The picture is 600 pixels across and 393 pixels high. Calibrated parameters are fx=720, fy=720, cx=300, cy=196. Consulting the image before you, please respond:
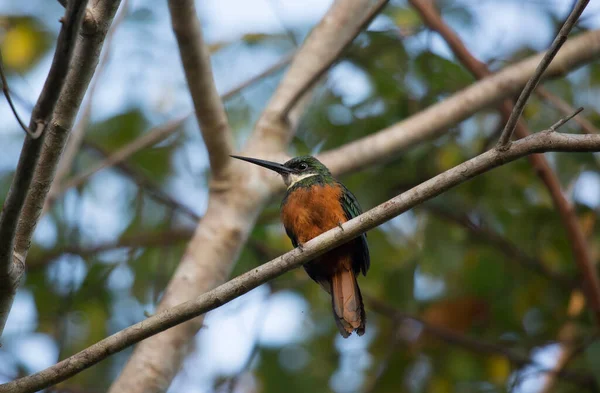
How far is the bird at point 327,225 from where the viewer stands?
306cm

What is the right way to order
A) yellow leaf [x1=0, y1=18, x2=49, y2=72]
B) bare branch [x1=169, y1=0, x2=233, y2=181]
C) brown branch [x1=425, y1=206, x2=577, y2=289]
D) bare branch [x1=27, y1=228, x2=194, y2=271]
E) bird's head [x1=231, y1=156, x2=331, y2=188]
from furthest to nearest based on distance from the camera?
yellow leaf [x1=0, y1=18, x2=49, y2=72] < bare branch [x1=27, y1=228, x2=194, y2=271] < brown branch [x1=425, y1=206, x2=577, y2=289] < bird's head [x1=231, y1=156, x2=331, y2=188] < bare branch [x1=169, y1=0, x2=233, y2=181]

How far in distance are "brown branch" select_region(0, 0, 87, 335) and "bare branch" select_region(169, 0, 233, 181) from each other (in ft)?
4.34

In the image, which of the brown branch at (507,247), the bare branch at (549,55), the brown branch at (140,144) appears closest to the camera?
the bare branch at (549,55)

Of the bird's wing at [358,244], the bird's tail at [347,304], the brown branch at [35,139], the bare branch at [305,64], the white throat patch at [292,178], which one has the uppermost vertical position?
the bare branch at [305,64]

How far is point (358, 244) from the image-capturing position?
3.23 m

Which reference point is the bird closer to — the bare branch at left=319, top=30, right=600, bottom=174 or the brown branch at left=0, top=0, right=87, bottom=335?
the bare branch at left=319, top=30, right=600, bottom=174

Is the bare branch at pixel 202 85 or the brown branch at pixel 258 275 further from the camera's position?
the bare branch at pixel 202 85

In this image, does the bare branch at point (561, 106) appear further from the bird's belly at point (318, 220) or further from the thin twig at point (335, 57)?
the bird's belly at point (318, 220)

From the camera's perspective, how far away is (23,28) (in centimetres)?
505

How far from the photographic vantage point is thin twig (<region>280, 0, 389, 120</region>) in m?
2.97

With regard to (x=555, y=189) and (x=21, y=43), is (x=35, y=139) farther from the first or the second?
(x=21, y=43)

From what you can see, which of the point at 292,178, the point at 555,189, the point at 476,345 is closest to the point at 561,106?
the point at 555,189

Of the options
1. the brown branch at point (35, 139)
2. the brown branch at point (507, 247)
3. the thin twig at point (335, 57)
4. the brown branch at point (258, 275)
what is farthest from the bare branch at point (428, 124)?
the brown branch at point (35, 139)

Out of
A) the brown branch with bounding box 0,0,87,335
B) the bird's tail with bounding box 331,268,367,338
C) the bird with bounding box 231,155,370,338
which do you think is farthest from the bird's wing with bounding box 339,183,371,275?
the brown branch with bounding box 0,0,87,335
